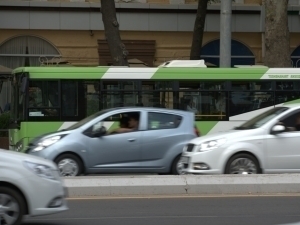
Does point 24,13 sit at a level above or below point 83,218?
above

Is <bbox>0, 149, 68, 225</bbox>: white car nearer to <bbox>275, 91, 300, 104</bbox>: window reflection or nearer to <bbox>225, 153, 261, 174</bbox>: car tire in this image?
<bbox>225, 153, 261, 174</bbox>: car tire

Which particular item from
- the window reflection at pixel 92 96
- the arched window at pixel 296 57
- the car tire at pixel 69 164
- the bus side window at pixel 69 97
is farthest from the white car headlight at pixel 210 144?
the arched window at pixel 296 57

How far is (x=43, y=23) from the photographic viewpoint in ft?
97.7

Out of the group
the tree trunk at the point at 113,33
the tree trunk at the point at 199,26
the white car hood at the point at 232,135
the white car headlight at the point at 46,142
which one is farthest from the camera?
the tree trunk at the point at 199,26

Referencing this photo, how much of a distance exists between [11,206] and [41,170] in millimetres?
568

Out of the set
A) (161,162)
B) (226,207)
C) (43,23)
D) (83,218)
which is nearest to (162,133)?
(161,162)

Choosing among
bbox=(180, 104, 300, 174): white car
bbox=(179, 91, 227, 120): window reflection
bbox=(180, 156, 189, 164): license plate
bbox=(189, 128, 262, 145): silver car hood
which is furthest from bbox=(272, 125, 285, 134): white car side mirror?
bbox=(179, 91, 227, 120): window reflection

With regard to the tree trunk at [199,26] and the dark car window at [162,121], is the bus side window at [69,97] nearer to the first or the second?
the dark car window at [162,121]

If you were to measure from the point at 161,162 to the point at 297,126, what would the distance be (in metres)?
3.05

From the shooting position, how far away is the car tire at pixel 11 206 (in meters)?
8.77

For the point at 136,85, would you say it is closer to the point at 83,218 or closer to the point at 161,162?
the point at 161,162

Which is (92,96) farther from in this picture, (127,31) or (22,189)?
(127,31)

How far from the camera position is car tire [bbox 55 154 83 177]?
15.3m

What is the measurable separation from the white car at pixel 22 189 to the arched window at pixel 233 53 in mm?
22623
